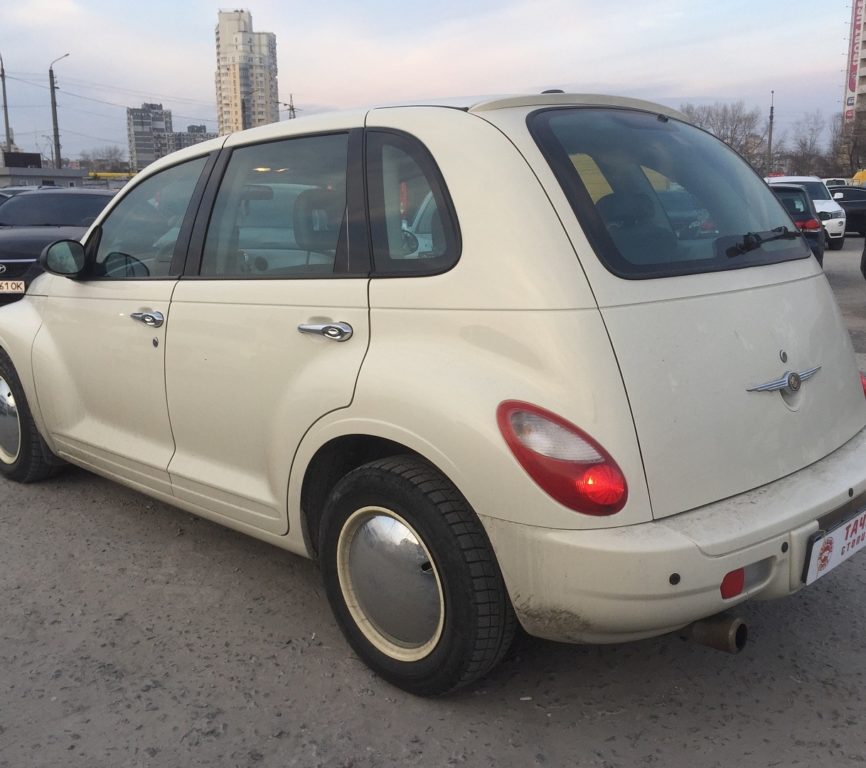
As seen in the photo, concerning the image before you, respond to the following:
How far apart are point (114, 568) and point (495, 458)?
2.15m

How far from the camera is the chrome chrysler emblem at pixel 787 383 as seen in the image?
2.44m

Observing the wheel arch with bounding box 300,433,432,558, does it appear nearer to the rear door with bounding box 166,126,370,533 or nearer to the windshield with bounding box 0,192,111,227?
the rear door with bounding box 166,126,370,533

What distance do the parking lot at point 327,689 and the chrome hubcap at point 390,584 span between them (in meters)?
0.20

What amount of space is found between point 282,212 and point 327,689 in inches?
65.0

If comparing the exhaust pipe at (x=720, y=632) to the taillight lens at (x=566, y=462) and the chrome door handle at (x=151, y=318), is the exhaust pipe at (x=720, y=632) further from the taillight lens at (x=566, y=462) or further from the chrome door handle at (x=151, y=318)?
the chrome door handle at (x=151, y=318)

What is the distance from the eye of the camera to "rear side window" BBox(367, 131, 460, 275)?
2.51m

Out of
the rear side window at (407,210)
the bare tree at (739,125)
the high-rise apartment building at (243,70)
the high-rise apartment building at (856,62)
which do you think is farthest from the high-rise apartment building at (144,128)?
the rear side window at (407,210)

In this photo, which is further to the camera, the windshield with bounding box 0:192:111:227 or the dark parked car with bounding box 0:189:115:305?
the windshield with bounding box 0:192:111:227

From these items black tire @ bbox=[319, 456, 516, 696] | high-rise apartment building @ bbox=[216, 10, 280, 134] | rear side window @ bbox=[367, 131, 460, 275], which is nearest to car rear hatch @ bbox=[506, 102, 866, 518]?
rear side window @ bbox=[367, 131, 460, 275]

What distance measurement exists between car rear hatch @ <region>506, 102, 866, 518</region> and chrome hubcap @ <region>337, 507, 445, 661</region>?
2.37ft

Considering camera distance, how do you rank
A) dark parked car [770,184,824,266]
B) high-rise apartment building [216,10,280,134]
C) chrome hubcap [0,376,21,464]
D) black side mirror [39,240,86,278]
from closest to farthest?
black side mirror [39,240,86,278] < chrome hubcap [0,376,21,464] < dark parked car [770,184,824,266] < high-rise apartment building [216,10,280,134]

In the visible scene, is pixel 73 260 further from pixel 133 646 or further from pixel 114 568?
pixel 133 646

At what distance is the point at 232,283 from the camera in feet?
10.2

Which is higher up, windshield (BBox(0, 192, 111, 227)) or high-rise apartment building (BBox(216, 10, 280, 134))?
high-rise apartment building (BBox(216, 10, 280, 134))
